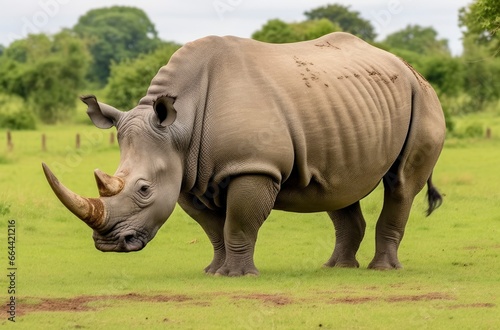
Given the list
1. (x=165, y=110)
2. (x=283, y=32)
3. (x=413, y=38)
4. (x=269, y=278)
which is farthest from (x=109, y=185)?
(x=413, y=38)

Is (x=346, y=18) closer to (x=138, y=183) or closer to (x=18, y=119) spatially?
(x=18, y=119)

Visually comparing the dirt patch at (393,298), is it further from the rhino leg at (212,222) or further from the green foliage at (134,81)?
the green foliage at (134,81)

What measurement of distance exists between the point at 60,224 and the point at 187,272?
493 cm

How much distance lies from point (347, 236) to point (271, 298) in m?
3.26

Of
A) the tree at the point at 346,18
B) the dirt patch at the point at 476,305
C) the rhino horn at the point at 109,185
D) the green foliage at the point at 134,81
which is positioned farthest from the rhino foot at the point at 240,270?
the tree at the point at 346,18

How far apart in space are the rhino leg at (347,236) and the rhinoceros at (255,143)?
0.11 meters

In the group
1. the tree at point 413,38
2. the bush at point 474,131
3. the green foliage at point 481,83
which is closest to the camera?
the bush at point 474,131

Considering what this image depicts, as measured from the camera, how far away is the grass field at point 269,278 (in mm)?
9734

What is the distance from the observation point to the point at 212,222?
1274cm

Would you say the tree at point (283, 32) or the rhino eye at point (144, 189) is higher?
the rhino eye at point (144, 189)

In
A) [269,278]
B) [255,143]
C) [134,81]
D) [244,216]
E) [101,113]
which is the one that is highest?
[101,113]

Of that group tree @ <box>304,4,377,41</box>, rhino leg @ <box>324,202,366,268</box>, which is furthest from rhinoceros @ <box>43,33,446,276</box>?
tree @ <box>304,4,377,41</box>

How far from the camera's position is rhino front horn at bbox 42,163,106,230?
1075cm

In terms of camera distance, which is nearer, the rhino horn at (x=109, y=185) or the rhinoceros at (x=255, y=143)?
the rhino horn at (x=109, y=185)
